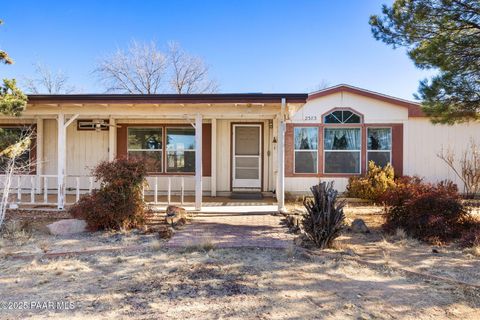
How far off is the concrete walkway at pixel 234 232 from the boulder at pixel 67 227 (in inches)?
75.3

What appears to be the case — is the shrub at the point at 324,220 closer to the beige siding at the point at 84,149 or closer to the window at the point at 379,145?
the window at the point at 379,145

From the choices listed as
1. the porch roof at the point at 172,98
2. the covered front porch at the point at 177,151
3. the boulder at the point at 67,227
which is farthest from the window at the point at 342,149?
the boulder at the point at 67,227

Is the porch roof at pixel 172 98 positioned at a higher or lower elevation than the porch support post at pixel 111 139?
higher

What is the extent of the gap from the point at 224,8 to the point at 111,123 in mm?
9667

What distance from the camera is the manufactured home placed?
34.7ft

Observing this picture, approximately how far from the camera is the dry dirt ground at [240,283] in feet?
10.6

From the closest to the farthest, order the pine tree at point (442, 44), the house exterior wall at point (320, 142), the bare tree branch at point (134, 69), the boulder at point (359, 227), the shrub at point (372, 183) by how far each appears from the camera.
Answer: the pine tree at point (442, 44), the boulder at point (359, 227), the shrub at point (372, 183), the house exterior wall at point (320, 142), the bare tree branch at point (134, 69)

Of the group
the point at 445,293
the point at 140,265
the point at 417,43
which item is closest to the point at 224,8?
the point at 417,43

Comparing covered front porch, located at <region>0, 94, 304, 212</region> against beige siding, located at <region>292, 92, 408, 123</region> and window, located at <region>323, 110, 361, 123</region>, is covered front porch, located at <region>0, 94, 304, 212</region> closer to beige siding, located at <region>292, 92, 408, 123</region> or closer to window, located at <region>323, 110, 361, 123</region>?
beige siding, located at <region>292, 92, 408, 123</region>

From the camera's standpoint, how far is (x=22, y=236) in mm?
5914

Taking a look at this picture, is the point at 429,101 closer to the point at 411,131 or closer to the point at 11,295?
the point at 411,131

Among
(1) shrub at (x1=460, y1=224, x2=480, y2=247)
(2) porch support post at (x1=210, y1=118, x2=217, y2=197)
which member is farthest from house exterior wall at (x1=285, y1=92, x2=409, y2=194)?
(1) shrub at (x1=460, y1=224, x2=480, y2=247)

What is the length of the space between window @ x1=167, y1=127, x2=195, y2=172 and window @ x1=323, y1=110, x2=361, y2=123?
4.53 meters

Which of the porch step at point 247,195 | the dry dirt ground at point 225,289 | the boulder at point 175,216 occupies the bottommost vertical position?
the dry dirt ground at point 225,289
